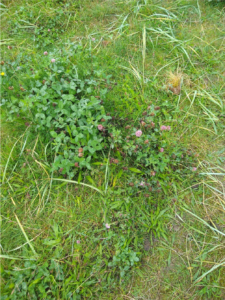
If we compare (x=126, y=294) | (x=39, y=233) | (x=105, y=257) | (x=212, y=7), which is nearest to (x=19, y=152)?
(x=39, y=233)

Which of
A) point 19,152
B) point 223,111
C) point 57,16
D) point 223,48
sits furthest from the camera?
point 57,16

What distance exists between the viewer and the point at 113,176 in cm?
195

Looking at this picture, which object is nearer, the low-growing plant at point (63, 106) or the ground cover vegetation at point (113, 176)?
the ground cover vegetation at point (113, 176)

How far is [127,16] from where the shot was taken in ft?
9.02

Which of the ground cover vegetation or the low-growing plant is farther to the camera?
the low-growing plant

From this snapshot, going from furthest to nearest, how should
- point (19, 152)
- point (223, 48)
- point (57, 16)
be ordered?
point (57, 16), point (223, 48), point (19, 152)

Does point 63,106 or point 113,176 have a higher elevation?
point 63,106

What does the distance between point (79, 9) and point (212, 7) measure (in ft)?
6.04

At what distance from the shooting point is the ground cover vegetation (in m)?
1.70

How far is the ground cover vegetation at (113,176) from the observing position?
5.59 feet

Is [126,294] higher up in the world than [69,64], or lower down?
lower down

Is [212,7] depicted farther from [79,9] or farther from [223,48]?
[79,9]

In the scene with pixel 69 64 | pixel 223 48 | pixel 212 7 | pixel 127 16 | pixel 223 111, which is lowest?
pixel 223 111

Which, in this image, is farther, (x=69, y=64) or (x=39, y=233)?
(x=69, y=64)
